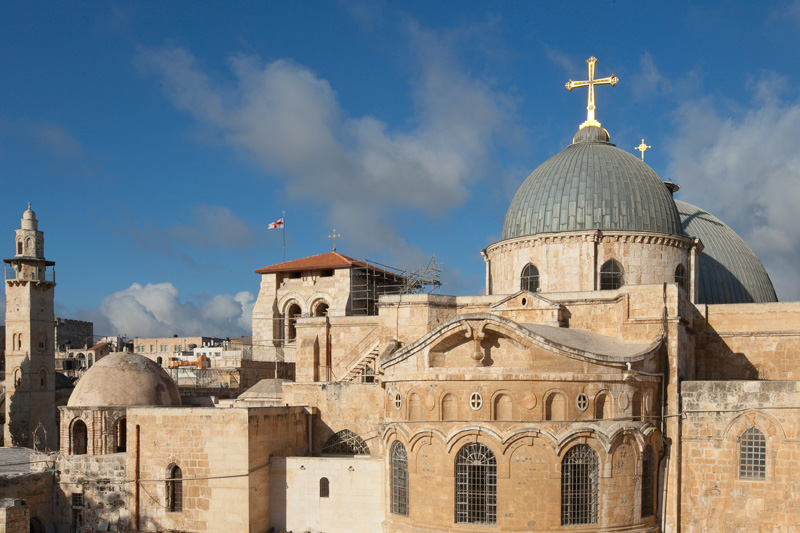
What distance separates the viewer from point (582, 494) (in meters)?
23.1

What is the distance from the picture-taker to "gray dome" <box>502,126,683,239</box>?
102ft

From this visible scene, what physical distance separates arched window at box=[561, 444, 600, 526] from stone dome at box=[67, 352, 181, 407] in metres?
16.7

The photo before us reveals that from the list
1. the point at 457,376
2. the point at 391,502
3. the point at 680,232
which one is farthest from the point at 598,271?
the point at 391,502

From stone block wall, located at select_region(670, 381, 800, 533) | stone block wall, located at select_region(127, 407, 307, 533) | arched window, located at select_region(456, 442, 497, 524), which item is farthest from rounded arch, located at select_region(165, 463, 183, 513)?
stone block wall, located at select_region(670, 381, 800, 533)

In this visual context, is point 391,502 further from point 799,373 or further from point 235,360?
point 235,360

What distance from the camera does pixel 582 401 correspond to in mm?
23203

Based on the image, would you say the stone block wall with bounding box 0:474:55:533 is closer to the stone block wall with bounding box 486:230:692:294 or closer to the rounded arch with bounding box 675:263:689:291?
the stone block wall with bounding box 486:230:692:294

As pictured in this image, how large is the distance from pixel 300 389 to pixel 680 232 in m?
15.9

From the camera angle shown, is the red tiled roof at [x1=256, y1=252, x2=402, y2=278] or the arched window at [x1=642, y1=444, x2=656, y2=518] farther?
the red tiled roof at [x1=256, y1=252, x2=402, y2=278]

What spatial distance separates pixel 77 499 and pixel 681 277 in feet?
78.6

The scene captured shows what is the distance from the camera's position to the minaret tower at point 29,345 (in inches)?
1850

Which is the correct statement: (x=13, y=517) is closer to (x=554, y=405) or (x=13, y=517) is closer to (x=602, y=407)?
(x=554, y=405)

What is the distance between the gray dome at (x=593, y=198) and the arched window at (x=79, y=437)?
18.0 m

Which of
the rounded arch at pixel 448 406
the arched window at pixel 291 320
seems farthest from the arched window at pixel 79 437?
the arched window at pixel 291 320
